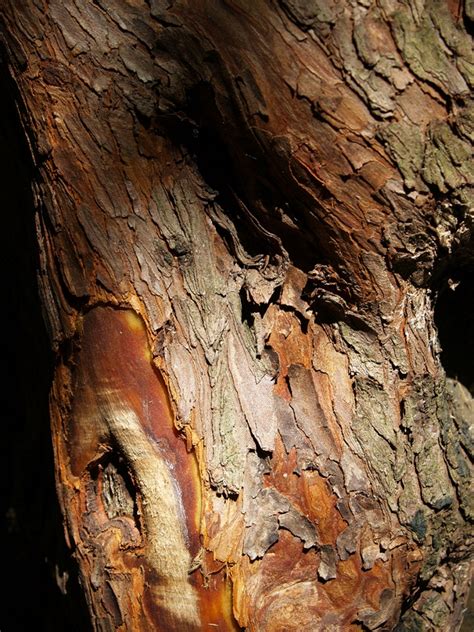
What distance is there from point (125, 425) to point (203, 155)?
630 millimetres

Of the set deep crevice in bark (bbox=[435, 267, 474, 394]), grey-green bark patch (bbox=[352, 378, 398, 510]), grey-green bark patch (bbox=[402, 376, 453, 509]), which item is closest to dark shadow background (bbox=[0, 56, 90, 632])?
grey-green bark patch (bbox=[352, 378, 398, 510])

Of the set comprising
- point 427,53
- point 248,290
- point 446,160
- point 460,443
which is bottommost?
point 460,443

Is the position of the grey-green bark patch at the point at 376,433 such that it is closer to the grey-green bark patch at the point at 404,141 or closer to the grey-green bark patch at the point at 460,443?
the grey-green bark patch at the point at 460,443

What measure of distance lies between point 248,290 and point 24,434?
1202 mm

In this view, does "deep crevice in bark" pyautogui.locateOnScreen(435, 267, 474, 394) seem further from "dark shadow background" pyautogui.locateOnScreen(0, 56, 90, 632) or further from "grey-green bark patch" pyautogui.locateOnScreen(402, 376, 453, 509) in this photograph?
"dark shadow background" pyautogui.locateOnScreen(0, 56, 90, 632)

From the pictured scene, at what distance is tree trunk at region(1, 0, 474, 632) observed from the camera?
139cm

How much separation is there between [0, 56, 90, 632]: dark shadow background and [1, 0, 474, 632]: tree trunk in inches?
6.5

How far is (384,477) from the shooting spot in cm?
148

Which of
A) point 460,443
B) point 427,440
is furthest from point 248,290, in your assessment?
point 460,443

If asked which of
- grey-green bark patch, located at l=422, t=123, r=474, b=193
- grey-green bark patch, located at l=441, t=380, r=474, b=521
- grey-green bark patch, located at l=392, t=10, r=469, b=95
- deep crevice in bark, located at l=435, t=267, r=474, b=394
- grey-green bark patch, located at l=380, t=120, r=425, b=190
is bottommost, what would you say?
grey-green bark patch, located at l=441, t=380, r=474, b=521

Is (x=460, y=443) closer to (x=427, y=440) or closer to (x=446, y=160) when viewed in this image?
(x=427, y=440)

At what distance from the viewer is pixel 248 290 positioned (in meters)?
1.52

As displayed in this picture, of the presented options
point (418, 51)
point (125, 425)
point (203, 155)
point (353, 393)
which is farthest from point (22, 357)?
point (418, 51)

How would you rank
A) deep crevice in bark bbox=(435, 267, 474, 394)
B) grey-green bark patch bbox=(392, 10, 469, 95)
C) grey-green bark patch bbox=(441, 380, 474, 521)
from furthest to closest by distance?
deep crevice in bark bbox=(435, 267, 474, 394), grey-green bark patch bbox=(441, 380, 474, 521), grey-green bark patch bbox=(392, 10, 469, 95)
